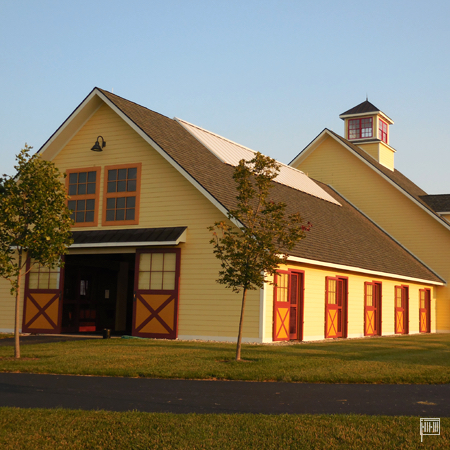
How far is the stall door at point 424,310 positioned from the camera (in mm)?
31438

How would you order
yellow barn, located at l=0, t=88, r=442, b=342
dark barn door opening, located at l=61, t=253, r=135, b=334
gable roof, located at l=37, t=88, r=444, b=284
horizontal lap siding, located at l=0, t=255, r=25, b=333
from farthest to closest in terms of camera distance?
dark barn door opening, located at l=61, t=253, r=135, b=334
horizontal lap siding, located at l=0, t=255, r=25, b=333
gable roof, located at l=37, t=88, r=444, b=284
yellow barn, located at l=0, t=88, r=442, b=342

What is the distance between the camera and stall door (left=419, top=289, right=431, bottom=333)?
31.4 metres

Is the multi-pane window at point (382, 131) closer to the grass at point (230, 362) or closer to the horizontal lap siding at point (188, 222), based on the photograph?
the horizontal lap siding at point (188, 222)

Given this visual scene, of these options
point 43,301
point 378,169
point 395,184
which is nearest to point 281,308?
point 43,301

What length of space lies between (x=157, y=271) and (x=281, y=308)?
4.16 meters

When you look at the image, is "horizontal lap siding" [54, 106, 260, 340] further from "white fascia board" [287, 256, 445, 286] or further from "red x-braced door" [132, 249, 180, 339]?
"white fascia board" [287, 256, 445, 286]

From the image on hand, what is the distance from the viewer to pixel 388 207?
111ft

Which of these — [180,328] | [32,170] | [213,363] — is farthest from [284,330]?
[32,170]

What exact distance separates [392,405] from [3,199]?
9601 mm

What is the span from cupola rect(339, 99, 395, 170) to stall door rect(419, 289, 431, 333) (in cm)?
1004

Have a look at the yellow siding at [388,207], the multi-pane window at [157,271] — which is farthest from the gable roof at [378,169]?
the multi-pane window at [157,271]

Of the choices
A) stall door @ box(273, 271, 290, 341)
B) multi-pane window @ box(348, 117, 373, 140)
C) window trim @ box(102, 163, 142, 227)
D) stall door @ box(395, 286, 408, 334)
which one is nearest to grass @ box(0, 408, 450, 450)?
stall door @ box(273, 271, 290, 341)

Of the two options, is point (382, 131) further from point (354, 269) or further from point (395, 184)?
point (354, 269)

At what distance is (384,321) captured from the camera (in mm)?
27156
